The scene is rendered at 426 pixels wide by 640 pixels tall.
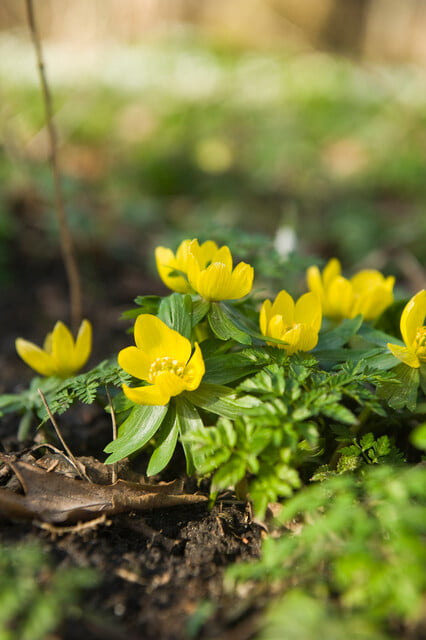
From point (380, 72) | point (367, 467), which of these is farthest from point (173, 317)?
point (380, 72)

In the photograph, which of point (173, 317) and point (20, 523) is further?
point (173, 317)

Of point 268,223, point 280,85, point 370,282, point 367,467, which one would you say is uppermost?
point 370,282

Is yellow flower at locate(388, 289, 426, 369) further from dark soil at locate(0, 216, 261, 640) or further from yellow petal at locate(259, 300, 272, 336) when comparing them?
dark soil at locate(0, 216, 261, 640)

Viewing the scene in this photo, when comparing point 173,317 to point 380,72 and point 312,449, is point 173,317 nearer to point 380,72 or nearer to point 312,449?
point 312,449

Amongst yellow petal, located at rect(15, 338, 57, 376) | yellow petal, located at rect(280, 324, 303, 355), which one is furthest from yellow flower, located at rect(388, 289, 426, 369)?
yellow petal, located at rect(15, 338, 57, 376)

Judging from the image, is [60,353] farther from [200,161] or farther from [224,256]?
[200,161]

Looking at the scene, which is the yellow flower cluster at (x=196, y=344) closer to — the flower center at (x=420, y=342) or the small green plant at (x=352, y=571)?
the flower center at (x=420, y=342)

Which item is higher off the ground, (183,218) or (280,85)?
(280,85)
